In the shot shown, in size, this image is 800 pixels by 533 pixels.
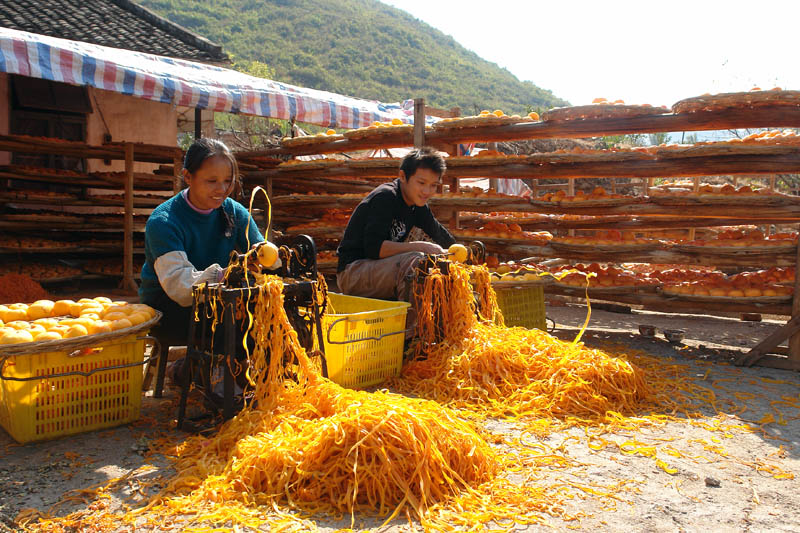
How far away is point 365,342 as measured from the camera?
3.83m

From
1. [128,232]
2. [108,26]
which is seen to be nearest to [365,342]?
[128,232]

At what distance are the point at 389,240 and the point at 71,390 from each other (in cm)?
237

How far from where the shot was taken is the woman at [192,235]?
126 inches

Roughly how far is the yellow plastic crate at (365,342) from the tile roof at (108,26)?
9.22m

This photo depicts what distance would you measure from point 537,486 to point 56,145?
803 centimetres

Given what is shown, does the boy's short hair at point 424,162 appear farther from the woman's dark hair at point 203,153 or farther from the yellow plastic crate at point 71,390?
the yellow plastic crate at point 71,390

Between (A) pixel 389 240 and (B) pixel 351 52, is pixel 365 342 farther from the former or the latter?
(B) pixel 351 52

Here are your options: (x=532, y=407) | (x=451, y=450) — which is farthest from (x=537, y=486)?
(x=532, y=407)

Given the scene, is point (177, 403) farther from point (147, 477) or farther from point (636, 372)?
point (636, 372)

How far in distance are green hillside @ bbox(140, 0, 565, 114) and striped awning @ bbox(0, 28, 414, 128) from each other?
117ft

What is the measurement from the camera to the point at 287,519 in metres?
2.26

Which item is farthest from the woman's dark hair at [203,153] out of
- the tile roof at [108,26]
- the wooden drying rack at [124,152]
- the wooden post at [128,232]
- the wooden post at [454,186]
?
the tile roof at [108,26]

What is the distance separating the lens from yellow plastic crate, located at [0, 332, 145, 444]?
2855 mm

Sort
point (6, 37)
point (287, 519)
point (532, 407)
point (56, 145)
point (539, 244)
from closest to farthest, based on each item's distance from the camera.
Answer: point (287, 519), point (532, 407), point (6, 37), point (539, 244), point (56, 145)
